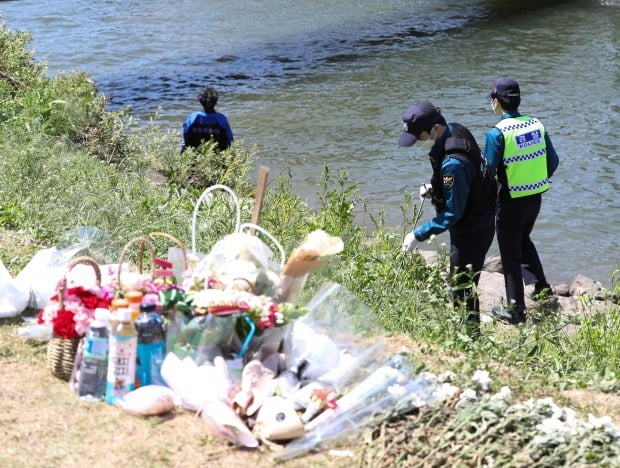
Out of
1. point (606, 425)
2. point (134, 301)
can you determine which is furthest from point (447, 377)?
point (134, 301)

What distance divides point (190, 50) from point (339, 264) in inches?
548

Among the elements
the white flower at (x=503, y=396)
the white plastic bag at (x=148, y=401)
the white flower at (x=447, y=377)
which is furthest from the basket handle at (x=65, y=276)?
the white flower at (x=503, y=396)

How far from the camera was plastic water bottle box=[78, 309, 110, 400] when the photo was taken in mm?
4461

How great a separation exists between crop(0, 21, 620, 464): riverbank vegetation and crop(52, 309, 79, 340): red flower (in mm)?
297

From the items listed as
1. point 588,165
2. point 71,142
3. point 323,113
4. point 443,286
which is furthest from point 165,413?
point 323,113

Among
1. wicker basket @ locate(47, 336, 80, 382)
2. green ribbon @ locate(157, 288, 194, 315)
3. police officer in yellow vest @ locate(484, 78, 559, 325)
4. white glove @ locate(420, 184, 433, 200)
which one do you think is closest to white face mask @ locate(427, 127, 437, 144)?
white glove @ locate(420, 184, 433, 200)

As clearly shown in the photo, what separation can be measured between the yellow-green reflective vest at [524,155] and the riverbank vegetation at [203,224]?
2.58 ft

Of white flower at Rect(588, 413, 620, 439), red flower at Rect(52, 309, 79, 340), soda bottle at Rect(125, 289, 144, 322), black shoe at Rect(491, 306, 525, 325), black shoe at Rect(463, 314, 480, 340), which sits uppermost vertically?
soda bottle at Rect(125, 289, 144, 322)

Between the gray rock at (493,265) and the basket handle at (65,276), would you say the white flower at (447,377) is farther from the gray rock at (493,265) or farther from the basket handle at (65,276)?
the gray rock at (493,265)

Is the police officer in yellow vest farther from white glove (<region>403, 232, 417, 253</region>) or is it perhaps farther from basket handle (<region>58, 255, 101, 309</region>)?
basket handle (<region>58, 255, 101, 309</region>)

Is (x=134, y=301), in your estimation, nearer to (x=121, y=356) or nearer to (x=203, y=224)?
(x=121, y=356)

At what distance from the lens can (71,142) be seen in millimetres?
9906

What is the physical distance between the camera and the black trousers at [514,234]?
23.1 feet

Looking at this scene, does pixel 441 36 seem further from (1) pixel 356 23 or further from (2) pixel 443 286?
(2) pixel 443 286
